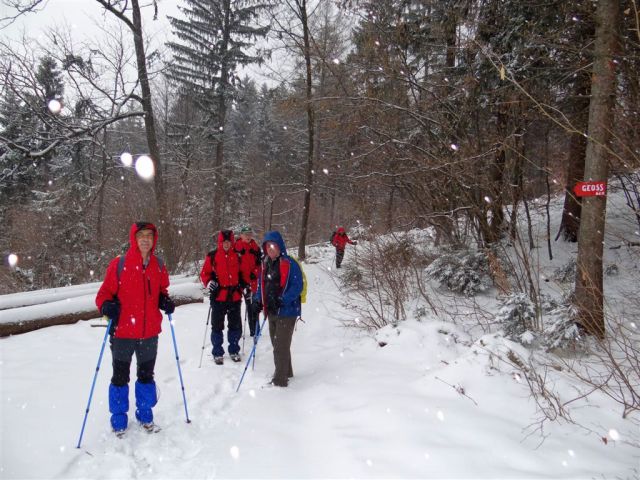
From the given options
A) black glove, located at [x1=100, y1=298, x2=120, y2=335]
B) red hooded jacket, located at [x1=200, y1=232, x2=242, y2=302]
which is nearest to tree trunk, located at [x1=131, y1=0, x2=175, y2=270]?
red hooded jacket, located at [x1=200, y1=232, x2=242, y2=302]

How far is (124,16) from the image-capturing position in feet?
35.5

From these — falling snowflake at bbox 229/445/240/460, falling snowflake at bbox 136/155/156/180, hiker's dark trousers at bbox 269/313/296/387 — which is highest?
falling snowflake at bbox 136/155/156/180

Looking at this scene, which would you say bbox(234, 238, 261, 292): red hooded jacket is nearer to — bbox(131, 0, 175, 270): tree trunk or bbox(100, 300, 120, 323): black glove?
bbox(100, 300, 120, 323): black glove

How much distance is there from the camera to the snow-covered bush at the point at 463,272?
8383 mm

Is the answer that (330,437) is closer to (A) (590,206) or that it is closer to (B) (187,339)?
(B) (187,339)

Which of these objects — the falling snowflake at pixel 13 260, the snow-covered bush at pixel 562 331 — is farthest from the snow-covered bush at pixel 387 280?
the falling snowflake at pixel 13 260

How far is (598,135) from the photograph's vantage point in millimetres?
5570

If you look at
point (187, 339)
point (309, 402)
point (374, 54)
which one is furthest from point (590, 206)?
point (187, 339)

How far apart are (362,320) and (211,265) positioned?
3.21m

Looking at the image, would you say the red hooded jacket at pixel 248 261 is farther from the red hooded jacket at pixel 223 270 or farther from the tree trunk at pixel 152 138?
the tree trunk at pixel 152 138

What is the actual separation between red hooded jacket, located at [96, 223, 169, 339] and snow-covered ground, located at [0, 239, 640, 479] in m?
1.01

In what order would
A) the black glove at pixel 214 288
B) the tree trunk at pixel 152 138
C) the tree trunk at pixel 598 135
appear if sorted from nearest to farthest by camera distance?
1. the tree trunk at pixel 598 135
2. the black glove at pixel 214 288
3. the tree trunk at pixel 152 138

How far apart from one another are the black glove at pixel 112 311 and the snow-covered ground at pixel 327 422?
1.04m

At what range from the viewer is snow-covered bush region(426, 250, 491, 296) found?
27.5 ft
